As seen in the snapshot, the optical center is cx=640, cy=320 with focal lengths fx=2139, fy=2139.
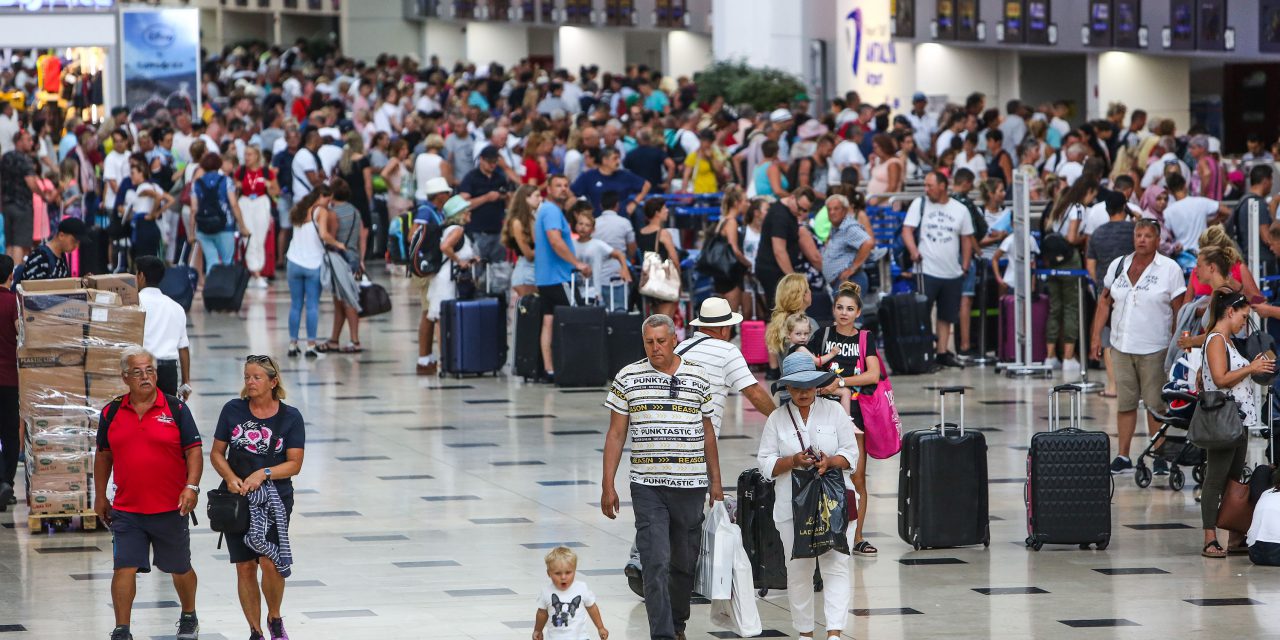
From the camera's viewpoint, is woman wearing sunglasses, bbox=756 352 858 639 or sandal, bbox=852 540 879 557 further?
sandal, bbox=852 540 879 557

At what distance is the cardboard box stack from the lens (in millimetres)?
10766

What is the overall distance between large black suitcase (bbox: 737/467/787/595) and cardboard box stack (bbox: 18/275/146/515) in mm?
3718

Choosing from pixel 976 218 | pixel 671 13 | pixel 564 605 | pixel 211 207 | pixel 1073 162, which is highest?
pixel 671 13

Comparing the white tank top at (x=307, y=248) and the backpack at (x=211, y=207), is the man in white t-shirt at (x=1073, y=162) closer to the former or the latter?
the white tank top at (x=307, y=248)

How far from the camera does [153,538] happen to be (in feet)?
27.9

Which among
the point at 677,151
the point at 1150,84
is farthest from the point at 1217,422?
the point at 1150,84

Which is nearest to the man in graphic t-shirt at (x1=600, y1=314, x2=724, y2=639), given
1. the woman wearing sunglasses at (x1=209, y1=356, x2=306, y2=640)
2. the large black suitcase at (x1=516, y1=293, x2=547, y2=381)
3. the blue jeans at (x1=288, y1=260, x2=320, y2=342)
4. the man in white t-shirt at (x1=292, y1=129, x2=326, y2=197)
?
the woman wearing sunglasses at (x1=209, y1=356, x2=306, y2=640)

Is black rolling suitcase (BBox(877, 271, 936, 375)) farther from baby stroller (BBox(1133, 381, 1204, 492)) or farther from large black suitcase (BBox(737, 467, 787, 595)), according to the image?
large black suitcase (BBox(737, 467, 787, 595))

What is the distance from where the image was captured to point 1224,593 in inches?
367

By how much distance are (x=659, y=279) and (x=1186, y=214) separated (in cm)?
439

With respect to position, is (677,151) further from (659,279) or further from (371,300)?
(659,279)

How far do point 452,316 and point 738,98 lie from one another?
50.2 ft

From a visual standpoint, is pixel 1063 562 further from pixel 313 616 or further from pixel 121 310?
pixel 121 310

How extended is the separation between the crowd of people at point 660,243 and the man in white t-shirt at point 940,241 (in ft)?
0.08
